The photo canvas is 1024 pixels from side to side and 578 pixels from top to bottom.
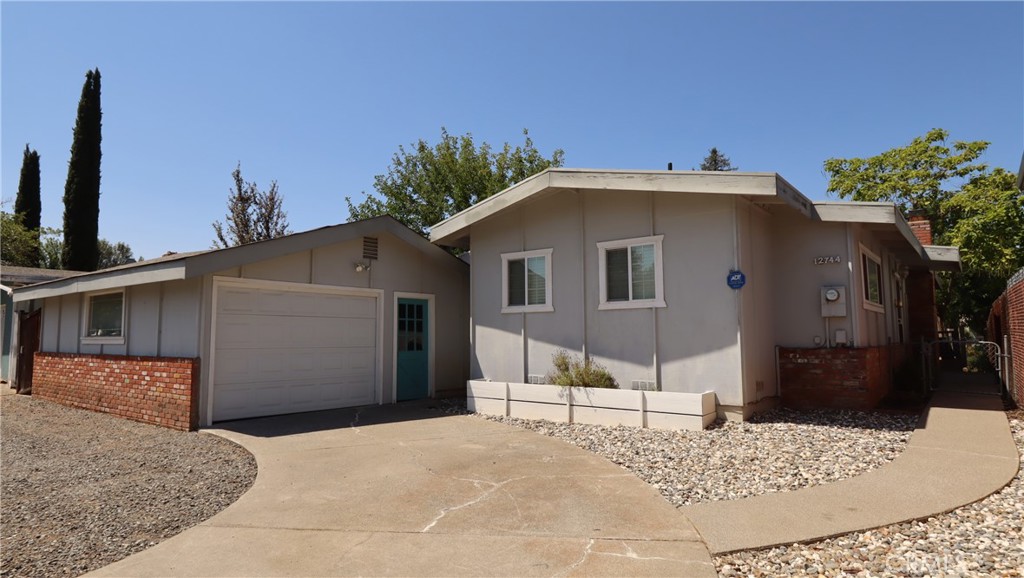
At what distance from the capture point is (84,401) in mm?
10688

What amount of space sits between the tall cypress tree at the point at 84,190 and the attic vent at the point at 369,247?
24494 millimetres

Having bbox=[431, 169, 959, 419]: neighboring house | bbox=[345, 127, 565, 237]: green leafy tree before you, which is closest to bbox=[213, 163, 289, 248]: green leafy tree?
bbox=[345, 127, 565, 237]: green leafy tree

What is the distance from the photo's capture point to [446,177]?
2747 centimetres

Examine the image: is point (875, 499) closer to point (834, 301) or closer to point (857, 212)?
point (834, 301)

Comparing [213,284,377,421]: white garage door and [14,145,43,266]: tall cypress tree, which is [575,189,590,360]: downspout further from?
[14,145,43,266]: tall cypress tree

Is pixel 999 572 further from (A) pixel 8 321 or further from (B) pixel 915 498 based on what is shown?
(A) pixel 8 321

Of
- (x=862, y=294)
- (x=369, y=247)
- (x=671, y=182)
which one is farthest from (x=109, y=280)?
(x=862, y=294)

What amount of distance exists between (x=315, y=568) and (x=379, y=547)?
45 cm

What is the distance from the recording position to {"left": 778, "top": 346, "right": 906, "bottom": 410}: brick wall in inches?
333

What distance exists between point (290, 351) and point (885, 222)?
9.61 meters

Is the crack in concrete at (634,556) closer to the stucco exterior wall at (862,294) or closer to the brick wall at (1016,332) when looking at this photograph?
the stucco exterior wall at (862,294)

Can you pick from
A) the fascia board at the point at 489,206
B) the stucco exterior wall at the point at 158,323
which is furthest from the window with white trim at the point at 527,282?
the stucco exterior wall at the point at 158,323

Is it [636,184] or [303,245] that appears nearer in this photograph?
[636,184]

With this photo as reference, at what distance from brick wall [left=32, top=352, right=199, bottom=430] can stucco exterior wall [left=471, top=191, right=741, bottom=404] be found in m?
4.80
